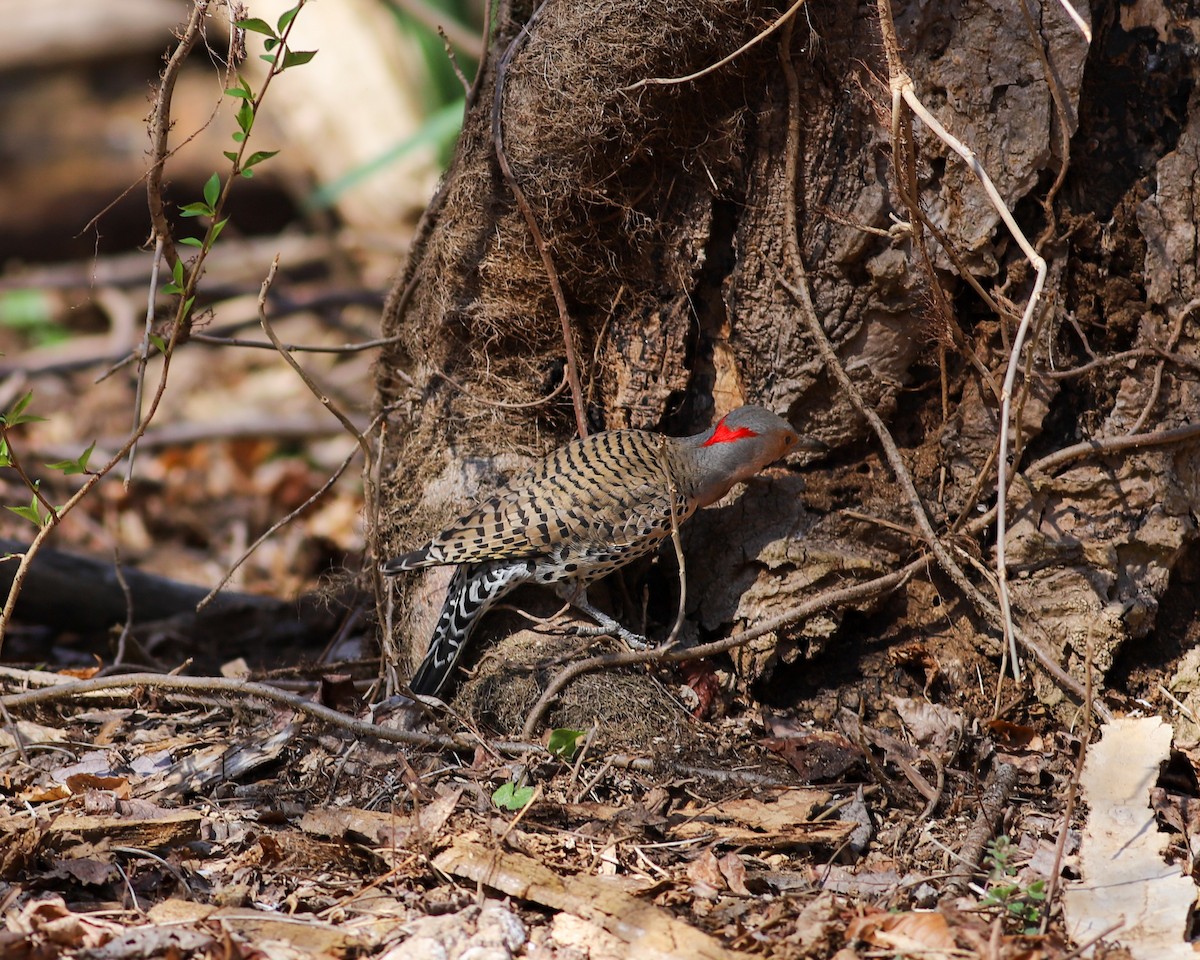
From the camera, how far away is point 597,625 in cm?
427

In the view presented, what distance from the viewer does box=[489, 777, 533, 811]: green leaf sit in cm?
338

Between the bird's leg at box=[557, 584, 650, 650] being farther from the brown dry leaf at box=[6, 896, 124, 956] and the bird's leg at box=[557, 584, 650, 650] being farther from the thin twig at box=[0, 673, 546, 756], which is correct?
the brown dry leaf at box=[6, 896, 124, 956]

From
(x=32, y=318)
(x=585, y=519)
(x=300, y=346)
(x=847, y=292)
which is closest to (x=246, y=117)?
(x=300, y=346)

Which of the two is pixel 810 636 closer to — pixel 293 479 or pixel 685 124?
pixel 685 124

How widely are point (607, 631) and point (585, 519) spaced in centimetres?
42

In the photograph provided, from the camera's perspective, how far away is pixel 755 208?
13.7 feet

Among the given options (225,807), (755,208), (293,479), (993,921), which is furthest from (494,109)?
(293,479)

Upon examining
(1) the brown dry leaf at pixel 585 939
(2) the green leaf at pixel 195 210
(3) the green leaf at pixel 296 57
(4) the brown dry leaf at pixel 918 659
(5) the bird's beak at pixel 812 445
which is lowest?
(1) the brown dry leaf at pixel 585 939

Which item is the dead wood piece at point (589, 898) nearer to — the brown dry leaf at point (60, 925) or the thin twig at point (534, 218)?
the brown dry leaf at point (60, 925)

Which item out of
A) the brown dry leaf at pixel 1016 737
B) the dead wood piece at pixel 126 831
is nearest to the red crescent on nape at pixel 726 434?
A: the brown dry leaf at pixel 1016 737

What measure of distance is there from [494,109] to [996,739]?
2.92m

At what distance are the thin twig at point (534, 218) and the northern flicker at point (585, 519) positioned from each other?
333mm

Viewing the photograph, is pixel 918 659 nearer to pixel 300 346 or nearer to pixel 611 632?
pixel 611 632

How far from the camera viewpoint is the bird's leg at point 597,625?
4.15 meters
